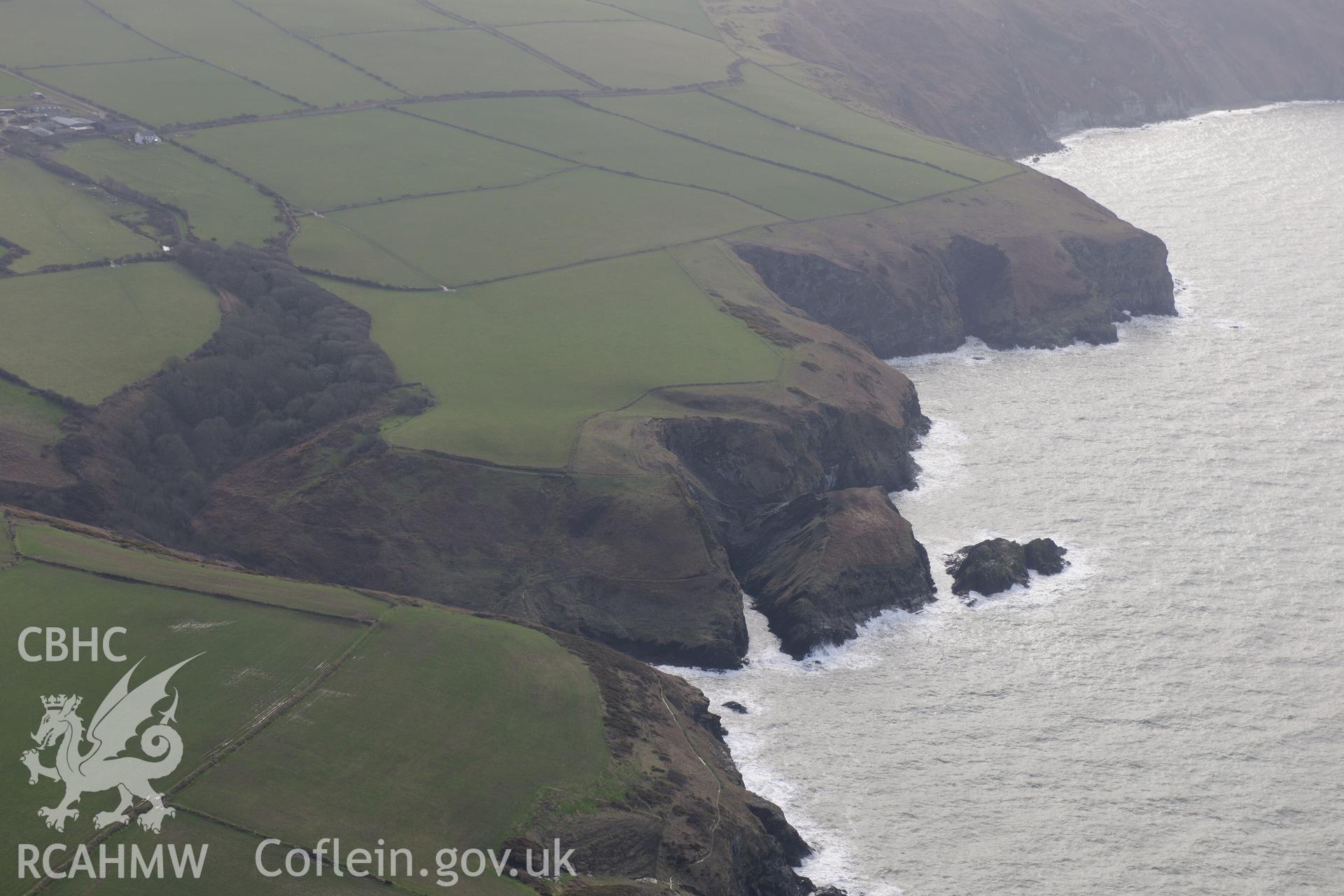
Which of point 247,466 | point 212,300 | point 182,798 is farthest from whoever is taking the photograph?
point 212,300

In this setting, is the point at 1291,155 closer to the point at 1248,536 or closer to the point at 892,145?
the point at 892,145

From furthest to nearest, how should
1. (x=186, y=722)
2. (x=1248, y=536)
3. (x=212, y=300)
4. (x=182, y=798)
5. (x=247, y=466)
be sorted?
(x=212, y=300) < (x=1248, y=536) < (x=247, y=466) < (x=186, y=722) < (x=182, y=798)

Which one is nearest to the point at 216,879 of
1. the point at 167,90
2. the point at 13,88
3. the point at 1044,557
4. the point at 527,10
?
the point at 1044,557

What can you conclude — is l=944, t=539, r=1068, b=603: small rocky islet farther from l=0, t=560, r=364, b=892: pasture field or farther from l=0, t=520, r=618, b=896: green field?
l=0, t=560, r=364, b=892: pasture field

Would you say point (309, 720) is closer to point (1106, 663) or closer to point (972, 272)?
point (1106, 663)

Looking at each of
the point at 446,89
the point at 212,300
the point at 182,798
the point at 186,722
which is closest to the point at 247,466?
the point at 212,300

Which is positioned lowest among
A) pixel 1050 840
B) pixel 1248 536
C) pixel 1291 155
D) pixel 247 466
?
pixel 247 466

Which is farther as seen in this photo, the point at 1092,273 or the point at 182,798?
the point at 1092,273

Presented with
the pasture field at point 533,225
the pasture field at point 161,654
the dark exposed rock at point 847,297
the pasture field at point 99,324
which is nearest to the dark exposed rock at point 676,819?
the pasture field at point 161,654

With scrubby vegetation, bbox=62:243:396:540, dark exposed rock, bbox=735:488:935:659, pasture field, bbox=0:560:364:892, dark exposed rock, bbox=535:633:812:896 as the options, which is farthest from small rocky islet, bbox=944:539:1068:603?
scrubby vegetation, bbox=62:243:396:540
